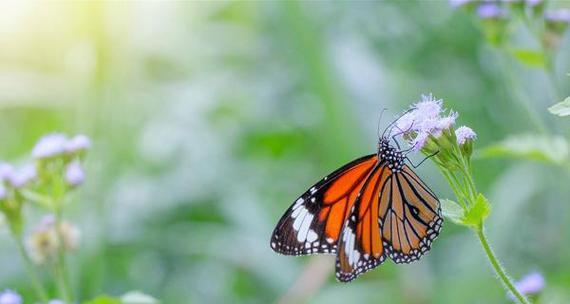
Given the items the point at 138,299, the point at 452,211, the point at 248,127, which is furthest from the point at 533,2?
the point at 248,127

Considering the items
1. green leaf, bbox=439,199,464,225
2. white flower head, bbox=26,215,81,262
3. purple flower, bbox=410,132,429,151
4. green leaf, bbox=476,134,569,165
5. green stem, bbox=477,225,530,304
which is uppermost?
green leaf, bbox=476,134,569,165

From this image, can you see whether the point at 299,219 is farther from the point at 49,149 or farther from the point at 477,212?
the point at 49,149

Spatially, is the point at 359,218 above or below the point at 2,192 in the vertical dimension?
below

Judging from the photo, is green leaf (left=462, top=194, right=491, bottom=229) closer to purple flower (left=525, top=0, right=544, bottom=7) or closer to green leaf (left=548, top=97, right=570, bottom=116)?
green leaf (left=548, top=97, right=570, bottom=116)

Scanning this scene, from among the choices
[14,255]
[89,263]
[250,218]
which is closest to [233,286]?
[250,218]

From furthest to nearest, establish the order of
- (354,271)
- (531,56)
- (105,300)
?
(531,56), (354,271), (105,300)

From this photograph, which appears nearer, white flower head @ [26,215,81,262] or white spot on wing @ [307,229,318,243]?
white spot on wing @ [307,229,318,243]

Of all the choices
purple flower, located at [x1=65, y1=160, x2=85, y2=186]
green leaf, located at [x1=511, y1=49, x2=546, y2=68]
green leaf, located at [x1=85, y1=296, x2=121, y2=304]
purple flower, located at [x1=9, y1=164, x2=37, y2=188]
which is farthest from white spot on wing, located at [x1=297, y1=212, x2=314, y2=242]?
green leaf, located at [x1=511, y1=49, x2=546, y2=68]
